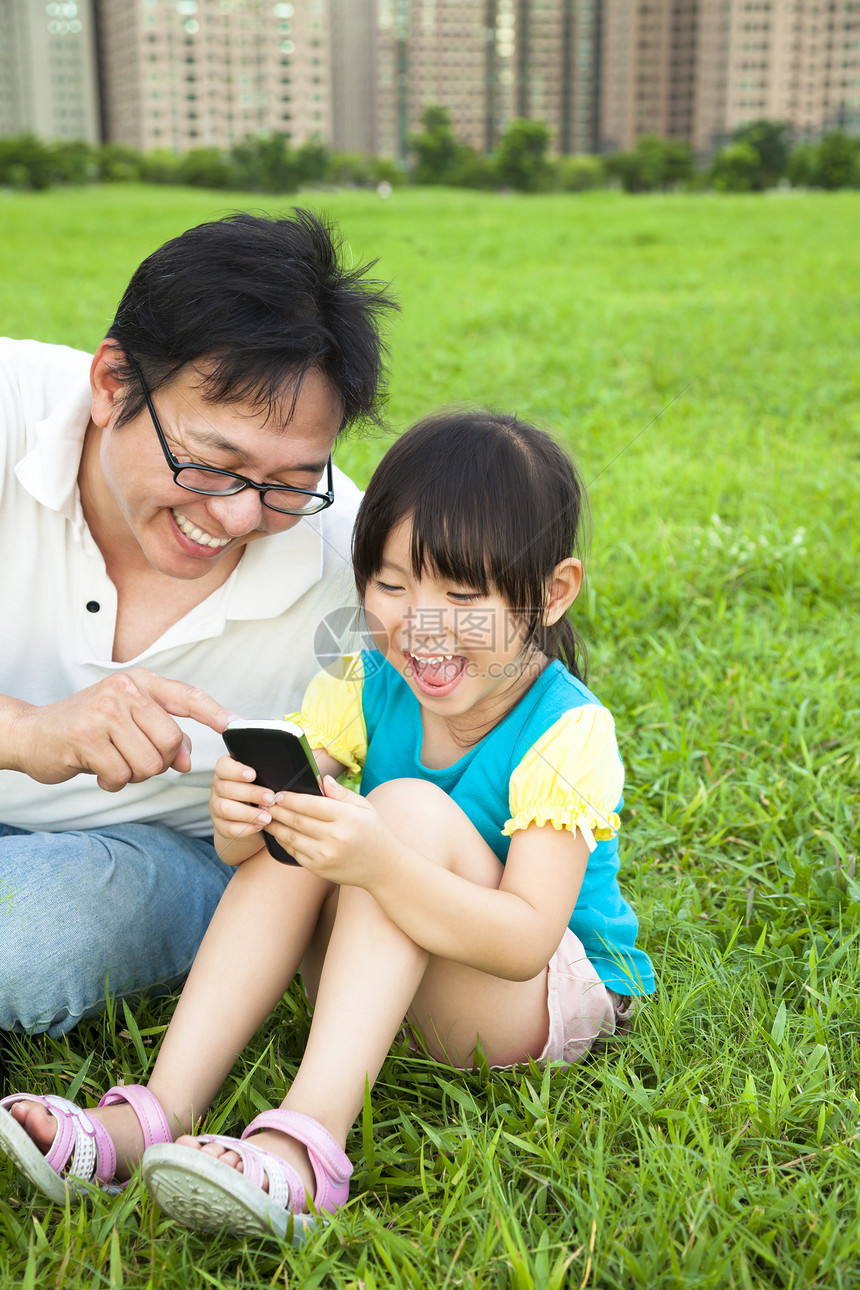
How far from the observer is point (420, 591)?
1415 millimetres

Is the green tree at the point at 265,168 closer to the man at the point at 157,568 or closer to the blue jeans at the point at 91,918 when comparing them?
the man at the point at 157,568

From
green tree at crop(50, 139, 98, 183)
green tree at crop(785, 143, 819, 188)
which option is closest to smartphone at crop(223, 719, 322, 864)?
green tree at crop(50, 139, 98, 183)

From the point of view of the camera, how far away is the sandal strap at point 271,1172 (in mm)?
1185

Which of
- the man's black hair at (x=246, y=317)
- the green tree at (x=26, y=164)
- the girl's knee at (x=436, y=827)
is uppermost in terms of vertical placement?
the green tree at (x=26, y=164)

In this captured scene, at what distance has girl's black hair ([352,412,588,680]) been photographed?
4.57 ft

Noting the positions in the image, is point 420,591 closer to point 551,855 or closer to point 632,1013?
point 551,855

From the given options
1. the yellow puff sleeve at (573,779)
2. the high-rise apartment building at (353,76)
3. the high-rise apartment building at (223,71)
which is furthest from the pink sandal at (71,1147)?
the high-rise apartment building at (353,76)

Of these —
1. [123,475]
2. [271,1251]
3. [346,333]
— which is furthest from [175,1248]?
[346,333]

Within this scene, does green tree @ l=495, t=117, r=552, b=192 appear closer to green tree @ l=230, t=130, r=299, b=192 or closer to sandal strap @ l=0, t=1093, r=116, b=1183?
green tree @ l=230, t=130, r=299, b=192

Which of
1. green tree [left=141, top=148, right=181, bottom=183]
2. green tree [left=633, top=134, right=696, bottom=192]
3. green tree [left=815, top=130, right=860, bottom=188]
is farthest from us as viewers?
green tree [left=141, top=148, right=181, bottom=183]

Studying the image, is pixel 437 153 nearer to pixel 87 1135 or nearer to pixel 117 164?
pixel 117 164

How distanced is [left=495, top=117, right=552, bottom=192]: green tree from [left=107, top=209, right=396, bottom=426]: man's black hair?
46174mm

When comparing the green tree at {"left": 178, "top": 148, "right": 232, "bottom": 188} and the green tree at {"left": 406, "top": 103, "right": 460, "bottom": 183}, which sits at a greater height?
the green tree at {"left": 406, "top": 103, "right": 460, "bottom": 183}

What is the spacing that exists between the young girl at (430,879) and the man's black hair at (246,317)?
0.17m
